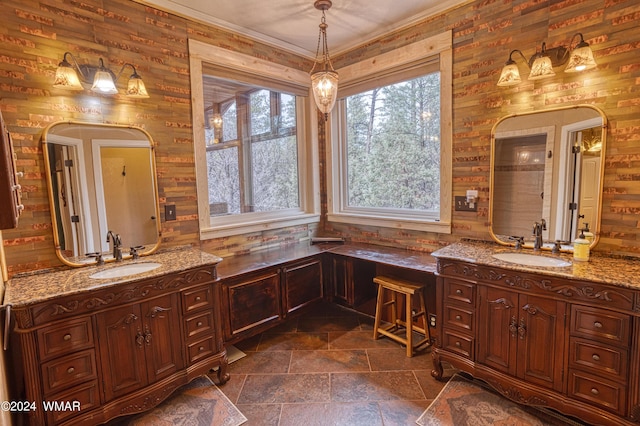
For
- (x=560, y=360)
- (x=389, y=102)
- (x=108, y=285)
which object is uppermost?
(x=389, y=102)

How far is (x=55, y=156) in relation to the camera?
2195 mm

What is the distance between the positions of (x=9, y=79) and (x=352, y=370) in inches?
121

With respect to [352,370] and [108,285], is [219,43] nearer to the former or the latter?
[108,285]

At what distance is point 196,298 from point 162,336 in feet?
1.01

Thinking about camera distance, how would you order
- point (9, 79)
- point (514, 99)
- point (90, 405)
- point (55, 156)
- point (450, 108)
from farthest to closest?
point (450, 108) → point (514, 99) → point (55, 156) → point (9, 79) → point (90, 405)

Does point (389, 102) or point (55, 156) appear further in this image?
point (389, 102)

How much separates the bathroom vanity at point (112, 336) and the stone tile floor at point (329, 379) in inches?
13.7

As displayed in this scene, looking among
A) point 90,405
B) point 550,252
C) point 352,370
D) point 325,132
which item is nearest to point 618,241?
point 550,252

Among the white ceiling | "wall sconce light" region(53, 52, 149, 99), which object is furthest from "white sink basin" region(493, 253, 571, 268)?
"wall sconce light" region(53, 52, 149, 99)

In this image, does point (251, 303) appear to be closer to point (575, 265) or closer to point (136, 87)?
point (136, 87)

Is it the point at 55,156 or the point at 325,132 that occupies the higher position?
the point at 325,132

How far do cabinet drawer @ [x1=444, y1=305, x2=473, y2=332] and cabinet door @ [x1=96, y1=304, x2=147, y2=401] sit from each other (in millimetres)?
2070

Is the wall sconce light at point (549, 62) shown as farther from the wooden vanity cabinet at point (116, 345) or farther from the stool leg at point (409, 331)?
the wooden vanity cabinet at point (116, 345)

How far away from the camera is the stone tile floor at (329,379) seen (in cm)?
209
